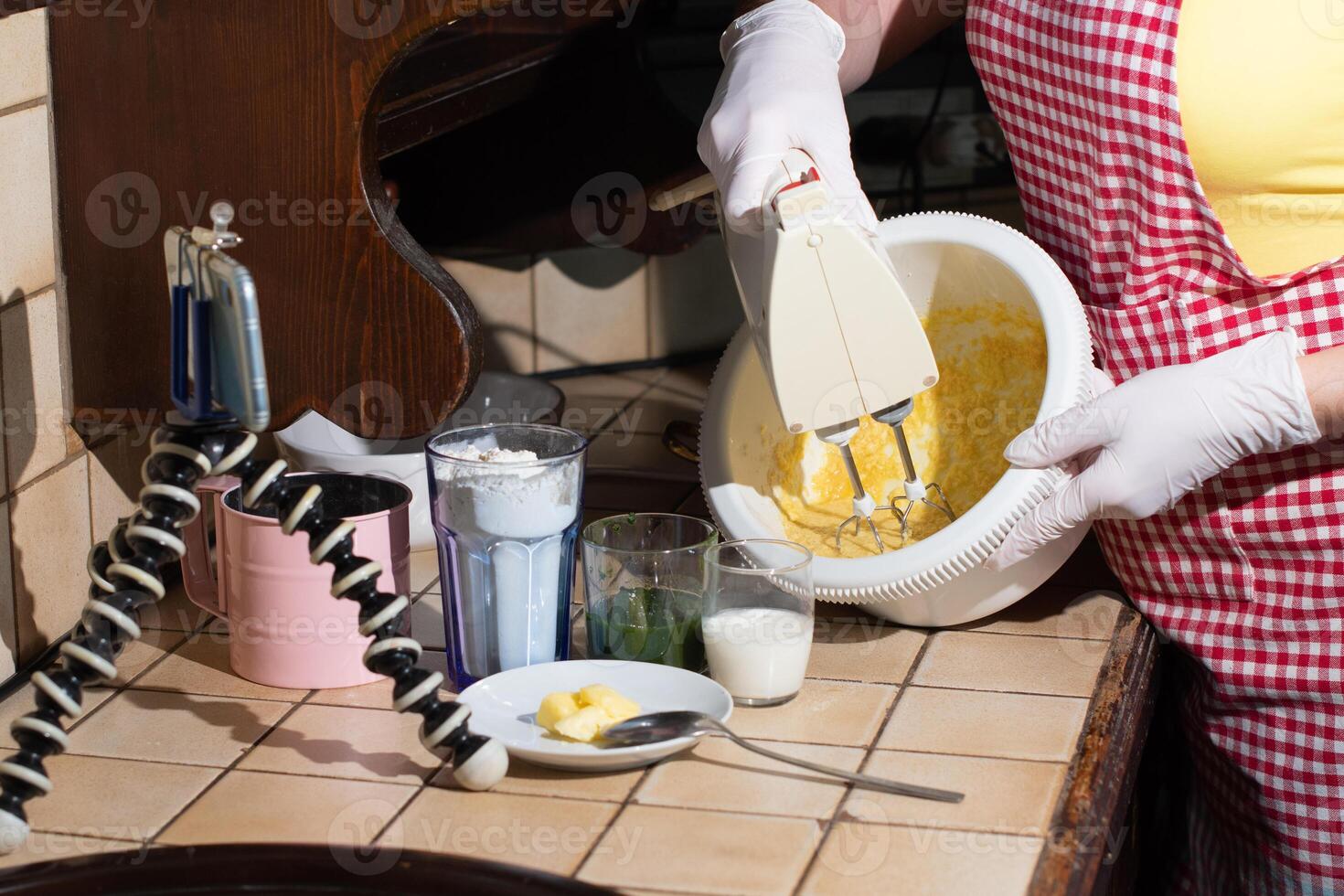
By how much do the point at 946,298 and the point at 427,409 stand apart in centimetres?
41

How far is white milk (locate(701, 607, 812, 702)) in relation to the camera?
881 millimetres

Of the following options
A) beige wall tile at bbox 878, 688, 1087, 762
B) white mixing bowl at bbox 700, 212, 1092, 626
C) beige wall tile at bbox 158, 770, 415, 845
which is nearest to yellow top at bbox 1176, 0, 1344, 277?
white mixing bowl at bbox 700, 212, 1092, 626

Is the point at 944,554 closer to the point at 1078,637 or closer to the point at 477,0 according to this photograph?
the point at 1078,637

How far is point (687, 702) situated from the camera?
0.85m

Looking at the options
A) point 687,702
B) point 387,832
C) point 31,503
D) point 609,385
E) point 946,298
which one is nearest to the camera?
point 387,832

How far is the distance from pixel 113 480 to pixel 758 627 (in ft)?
1.73

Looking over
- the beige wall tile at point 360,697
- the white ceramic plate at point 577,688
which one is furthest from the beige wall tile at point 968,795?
the beige wall tile at point 360,697

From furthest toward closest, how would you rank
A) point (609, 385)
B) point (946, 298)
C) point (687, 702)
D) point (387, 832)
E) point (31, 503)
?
1. point (609, 385)
2. point (946, 298)
3. point (31, 503)
4. point (687, 702)
5. point (387, 832)

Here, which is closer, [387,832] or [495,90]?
[387,832]

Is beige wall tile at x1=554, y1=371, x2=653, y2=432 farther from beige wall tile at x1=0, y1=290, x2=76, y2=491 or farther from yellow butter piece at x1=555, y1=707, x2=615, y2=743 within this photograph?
yellow butter piece at x1=555, y1=707, x2=615, y2=743

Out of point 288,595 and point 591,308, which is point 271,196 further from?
point 591,308

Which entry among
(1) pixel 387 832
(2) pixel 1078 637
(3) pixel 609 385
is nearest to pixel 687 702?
(1) pixel 387 832

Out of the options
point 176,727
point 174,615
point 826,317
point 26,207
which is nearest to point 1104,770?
point 826,317

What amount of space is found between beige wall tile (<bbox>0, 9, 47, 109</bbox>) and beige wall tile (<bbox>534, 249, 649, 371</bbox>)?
91 cm
